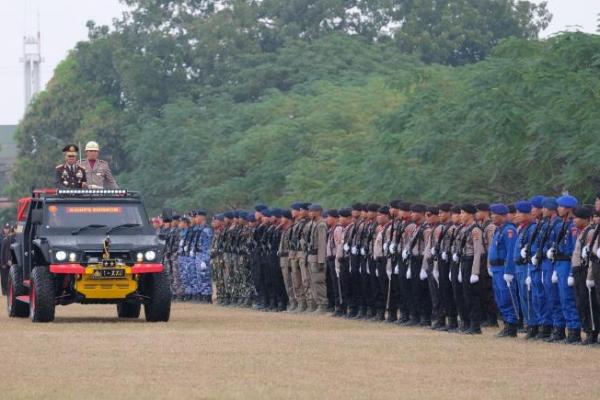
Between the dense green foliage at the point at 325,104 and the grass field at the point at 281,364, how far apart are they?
1195 centimetres

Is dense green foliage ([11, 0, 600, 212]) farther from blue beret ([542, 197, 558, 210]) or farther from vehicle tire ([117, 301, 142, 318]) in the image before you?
blue beret ([542, 197, 558, 210])

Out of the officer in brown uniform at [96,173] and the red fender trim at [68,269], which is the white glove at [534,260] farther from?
the officer in brown uniform at [96,173]

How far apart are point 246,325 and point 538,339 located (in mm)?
5850

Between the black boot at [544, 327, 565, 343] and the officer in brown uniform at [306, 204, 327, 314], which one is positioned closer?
the black boot at [544, 327, 565, 343]

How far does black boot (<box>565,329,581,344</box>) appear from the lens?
73.1 feet

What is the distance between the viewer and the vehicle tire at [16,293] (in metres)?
29.6

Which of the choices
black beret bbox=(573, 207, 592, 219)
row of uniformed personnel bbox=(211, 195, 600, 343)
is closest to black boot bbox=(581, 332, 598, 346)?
row of uniformed personnel bbox=(211, 195, 600, 343)

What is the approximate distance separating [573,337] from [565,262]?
3.05 ft

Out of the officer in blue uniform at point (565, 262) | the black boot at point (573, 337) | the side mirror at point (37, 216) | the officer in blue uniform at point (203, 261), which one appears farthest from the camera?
the officer in blue uniform at point (203, 261)

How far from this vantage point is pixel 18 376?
17.4 meters

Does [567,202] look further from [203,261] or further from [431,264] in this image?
[203,261]

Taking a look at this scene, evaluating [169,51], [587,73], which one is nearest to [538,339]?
[587,73]

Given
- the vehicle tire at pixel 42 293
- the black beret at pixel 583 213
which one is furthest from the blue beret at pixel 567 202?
the vehicle tire at pixel 42 293

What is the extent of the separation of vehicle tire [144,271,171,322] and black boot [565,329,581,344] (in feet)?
23.8
